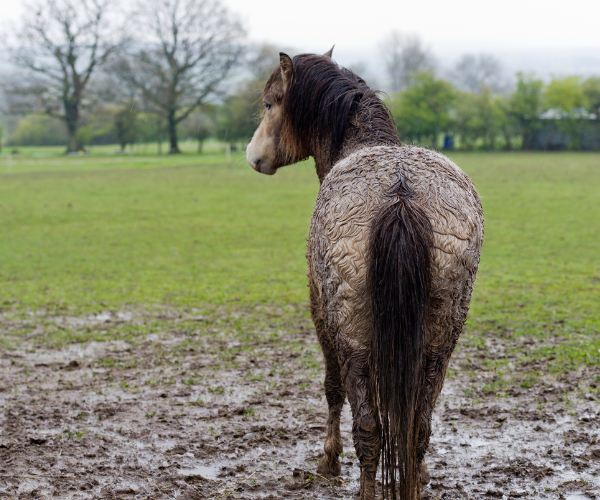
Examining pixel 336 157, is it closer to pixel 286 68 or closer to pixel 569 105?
pixel 286 68

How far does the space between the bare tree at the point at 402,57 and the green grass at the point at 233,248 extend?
1786 inches

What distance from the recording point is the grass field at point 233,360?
3.67 metres

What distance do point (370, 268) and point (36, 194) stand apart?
69.3 ft

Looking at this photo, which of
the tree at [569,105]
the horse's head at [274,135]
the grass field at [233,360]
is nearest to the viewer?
the grass field at [233,360]

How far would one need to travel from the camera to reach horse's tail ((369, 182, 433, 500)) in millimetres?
2438

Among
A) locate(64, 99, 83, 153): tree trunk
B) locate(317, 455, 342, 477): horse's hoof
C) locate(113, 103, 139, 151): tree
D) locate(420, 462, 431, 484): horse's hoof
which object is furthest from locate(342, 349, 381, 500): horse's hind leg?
locate(64, 99, 83, 153): tree trunk

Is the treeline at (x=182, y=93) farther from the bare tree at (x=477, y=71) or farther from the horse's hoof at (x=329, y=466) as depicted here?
the bare tree at (x=477, y=71)

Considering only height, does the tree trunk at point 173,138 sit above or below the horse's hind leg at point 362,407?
above

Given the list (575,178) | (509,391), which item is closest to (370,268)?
(509,391)

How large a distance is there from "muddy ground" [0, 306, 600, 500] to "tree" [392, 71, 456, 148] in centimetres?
3406

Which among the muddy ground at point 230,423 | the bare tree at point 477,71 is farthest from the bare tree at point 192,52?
the bare tree at point 477,71

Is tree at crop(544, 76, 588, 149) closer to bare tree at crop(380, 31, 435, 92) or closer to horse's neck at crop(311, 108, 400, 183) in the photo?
bare tree at crop(380, 31, 435, 92)

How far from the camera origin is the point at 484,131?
41562 millimetres

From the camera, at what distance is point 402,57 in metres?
69.1
